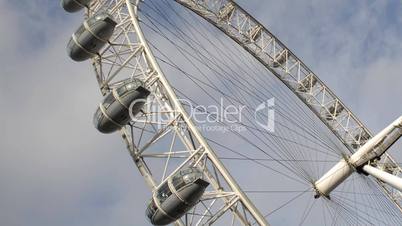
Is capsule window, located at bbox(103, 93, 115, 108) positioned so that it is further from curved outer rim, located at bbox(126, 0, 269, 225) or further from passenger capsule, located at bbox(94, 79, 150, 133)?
curved outer rim, located at bbox(126, 0, 269, 225)

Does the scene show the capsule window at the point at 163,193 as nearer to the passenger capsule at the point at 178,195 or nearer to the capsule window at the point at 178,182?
the passenger capsule at the point at 178,195

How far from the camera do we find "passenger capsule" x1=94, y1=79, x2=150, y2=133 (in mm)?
20500

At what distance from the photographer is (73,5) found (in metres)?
25.2

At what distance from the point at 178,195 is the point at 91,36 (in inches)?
276

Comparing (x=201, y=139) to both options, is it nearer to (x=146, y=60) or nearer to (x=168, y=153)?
(x=168, y=153)

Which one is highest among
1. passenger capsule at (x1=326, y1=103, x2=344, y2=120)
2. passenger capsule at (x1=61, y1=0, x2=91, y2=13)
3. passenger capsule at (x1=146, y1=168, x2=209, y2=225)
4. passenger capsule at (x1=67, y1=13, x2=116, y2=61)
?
passenger capsule at (x1=61, y1=0, x2=91, y2=13)

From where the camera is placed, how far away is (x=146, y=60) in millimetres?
21812

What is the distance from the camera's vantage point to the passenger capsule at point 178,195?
18.8 meters

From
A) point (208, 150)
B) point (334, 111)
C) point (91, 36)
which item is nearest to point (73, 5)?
point (91, 36)

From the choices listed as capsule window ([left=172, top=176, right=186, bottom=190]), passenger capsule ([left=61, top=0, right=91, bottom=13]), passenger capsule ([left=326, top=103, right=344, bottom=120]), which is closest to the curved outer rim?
capsule window ([left=172, top=176, right=186, bottom=190])

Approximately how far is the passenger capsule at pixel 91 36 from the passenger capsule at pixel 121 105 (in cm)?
233

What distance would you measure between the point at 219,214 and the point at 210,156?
1893 mm

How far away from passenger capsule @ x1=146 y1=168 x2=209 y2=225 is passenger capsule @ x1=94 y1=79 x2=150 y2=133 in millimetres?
2868

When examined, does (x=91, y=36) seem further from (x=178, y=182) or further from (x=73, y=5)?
(x=178, y=182)
